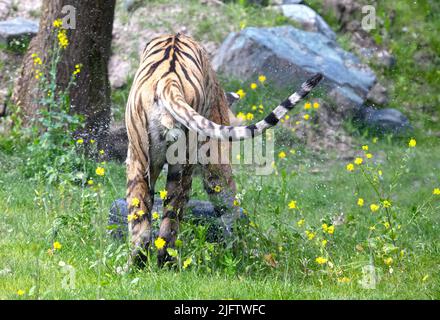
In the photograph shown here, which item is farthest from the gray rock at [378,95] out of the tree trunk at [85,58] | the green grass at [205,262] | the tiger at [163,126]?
the tiger at [163,126]

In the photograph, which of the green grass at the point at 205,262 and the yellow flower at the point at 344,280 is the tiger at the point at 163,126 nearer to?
the green grass at the point at 205,262

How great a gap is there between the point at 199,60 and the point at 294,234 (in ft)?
5.34

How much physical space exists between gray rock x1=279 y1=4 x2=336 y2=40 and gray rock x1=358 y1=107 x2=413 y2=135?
2.30m

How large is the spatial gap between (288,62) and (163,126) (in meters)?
6.80

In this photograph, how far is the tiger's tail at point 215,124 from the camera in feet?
17.5

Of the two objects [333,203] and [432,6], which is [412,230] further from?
[432,6]

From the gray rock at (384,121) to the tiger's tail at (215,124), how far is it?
7331 millimetres

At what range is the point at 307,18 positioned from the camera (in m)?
14.9

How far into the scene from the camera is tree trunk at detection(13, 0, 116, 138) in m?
10.0

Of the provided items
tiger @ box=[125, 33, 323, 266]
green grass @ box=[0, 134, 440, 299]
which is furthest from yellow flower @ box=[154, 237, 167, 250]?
green grass @ box=[0, 134, 440, 299]

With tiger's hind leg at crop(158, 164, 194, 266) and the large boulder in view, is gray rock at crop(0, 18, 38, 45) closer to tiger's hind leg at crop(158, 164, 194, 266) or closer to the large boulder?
the large boulder

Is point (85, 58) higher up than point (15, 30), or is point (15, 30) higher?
point (15, 30)

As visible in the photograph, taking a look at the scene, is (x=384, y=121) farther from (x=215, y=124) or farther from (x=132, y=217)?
(x=215, y=124)

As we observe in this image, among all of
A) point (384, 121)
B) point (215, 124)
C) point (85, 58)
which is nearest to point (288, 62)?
point (384, 121)
